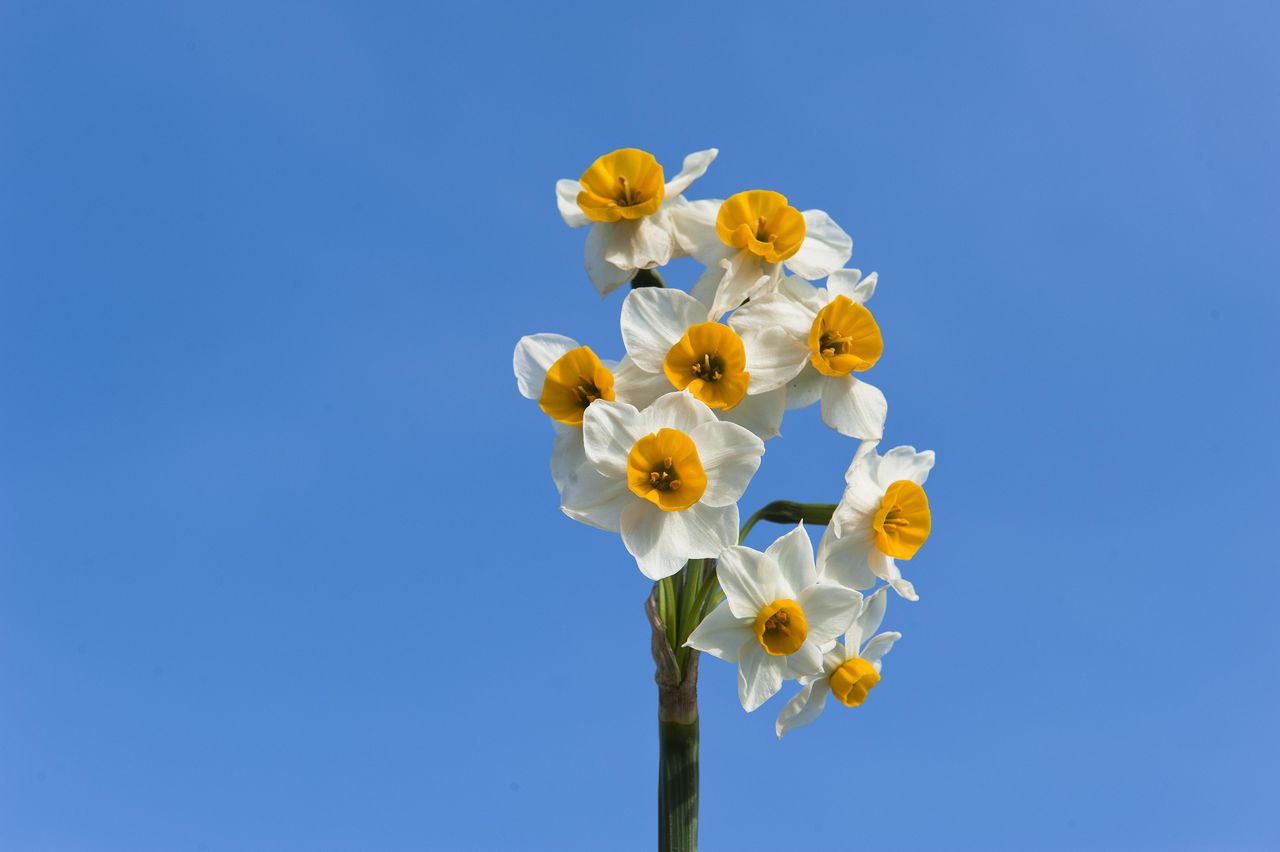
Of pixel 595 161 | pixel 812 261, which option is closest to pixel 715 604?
pixel 812 261

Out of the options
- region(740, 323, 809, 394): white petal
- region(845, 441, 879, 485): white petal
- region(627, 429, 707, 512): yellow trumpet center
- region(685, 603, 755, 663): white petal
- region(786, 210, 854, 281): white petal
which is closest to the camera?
region(627, 429, 707, 512): yellow trumpet center

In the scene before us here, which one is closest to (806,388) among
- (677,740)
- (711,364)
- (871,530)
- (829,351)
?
(829,351)

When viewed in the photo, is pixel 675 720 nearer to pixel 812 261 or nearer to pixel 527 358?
pixel 527 358

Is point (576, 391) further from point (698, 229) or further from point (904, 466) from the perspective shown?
point (904, 466)

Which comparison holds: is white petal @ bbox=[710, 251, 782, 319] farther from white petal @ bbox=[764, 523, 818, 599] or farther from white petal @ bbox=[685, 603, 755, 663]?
white petal @ bbox=[685, 603, 755, 663]

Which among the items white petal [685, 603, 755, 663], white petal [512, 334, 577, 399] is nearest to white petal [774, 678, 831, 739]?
white petal [685, 603, 755, 663]
